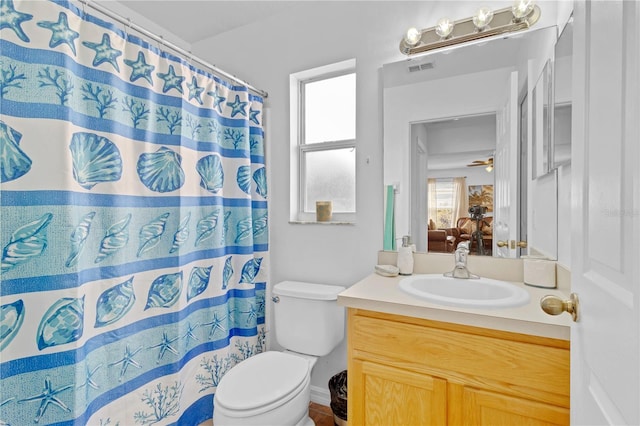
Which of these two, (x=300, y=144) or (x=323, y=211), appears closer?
(x=323, y=211)

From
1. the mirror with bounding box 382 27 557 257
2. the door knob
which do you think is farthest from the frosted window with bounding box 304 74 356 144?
the door knob

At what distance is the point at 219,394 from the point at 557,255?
60.2 inches

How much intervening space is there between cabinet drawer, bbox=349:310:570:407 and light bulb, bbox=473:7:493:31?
1.39 metres

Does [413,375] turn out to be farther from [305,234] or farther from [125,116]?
[125,116]

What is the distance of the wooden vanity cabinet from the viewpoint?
949 millimetres

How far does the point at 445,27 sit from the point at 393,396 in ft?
5.55

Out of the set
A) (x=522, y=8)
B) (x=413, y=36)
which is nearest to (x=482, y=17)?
(x=522, y=8)

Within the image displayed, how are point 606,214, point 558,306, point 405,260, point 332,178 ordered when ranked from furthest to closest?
1. point 332,178
2. point 405,260
3. point 558,306
4. point 606,214

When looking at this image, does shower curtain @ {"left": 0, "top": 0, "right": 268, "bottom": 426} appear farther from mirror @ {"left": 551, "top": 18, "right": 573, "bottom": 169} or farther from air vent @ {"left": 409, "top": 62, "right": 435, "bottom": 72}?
mirror @ {"left": 551, "top": 18, "right": 573, "bottom": 169}

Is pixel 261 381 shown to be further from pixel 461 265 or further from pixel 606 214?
pixel 606 214

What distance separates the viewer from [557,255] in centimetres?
129

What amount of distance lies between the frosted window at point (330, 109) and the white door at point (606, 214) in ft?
4.50

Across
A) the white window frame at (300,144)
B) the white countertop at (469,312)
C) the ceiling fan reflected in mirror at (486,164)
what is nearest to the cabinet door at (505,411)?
the white countertop at (469,312)

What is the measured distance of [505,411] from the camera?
99 cm
